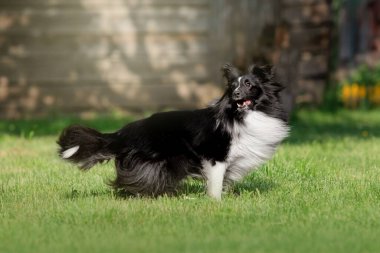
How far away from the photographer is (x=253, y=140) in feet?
26.5

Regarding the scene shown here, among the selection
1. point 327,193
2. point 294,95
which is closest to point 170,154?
point 327,193

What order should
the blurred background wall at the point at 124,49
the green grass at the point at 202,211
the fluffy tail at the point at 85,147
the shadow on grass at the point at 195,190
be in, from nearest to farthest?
the green grass at the point at 202,211 < the fluffy tail at the point at 85,147 < the shadow on grass at the point at 195,190 < the blurred background wall at the point at 124,49

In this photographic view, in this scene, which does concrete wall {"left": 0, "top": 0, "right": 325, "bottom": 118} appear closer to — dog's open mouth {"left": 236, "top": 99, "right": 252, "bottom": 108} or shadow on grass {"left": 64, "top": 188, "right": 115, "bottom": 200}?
shadow on grass {"left": 64, "top": 188, "right": 115, "bottom": 200}

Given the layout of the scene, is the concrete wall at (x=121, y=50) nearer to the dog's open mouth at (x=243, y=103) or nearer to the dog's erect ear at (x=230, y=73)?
the dog's erect ear at (x=230, y=73)

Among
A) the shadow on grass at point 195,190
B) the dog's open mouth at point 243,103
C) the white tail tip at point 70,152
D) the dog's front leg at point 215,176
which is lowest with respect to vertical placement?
the shadow on grass at point 195,190

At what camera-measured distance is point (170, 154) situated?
321 inches

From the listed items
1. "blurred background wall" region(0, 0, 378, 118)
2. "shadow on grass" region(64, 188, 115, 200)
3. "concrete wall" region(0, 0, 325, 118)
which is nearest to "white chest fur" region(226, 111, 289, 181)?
"shadow on grass" region(64, 188, 115, 200)

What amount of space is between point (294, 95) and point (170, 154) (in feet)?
25.3

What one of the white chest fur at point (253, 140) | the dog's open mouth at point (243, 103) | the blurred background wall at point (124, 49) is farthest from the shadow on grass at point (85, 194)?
the blurred background wall at point (124, 49)

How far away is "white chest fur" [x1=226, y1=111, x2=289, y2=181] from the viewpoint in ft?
26.5

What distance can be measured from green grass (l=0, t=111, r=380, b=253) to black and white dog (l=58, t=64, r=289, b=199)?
21 centimetres

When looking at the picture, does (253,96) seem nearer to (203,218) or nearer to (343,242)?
(203,218)

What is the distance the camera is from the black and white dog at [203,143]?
26.6 ft

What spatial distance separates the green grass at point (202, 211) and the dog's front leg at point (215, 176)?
0.35 feet
